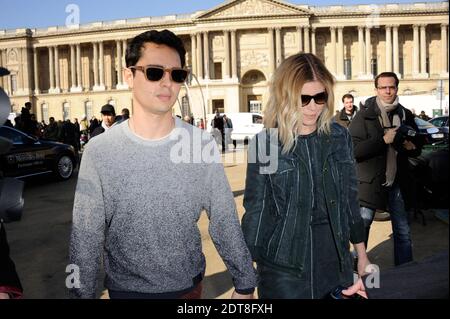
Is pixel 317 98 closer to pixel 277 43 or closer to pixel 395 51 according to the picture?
pixel 277 43

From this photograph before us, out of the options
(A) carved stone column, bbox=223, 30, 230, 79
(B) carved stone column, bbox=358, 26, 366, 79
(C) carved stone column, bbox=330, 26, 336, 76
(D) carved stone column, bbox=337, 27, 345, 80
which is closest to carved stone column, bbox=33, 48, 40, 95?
(A) carved stone column, bbox=223, 30, 230, 79

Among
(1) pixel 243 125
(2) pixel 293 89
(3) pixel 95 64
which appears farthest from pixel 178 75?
(3) pixel 95 64

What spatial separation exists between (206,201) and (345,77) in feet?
178

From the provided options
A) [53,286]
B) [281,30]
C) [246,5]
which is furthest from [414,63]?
[53,286]

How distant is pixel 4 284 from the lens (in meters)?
1.45

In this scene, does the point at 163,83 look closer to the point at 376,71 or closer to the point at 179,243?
the point at 179,243

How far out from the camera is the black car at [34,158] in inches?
426

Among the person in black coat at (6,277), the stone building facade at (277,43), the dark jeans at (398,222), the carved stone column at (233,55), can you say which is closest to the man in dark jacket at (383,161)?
the dark jeans at (398,222)

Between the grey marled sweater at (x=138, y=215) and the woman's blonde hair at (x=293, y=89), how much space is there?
0.50m

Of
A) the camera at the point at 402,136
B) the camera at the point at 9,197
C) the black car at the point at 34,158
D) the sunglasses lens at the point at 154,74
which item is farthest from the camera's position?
the black car at the point at 34,158

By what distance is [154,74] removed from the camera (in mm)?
1905

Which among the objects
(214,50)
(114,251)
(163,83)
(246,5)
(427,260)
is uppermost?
(246,5)

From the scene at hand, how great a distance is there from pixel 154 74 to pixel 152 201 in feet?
1.81

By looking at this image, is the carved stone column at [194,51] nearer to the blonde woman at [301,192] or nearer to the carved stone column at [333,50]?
the carved stone column at [333,50]
